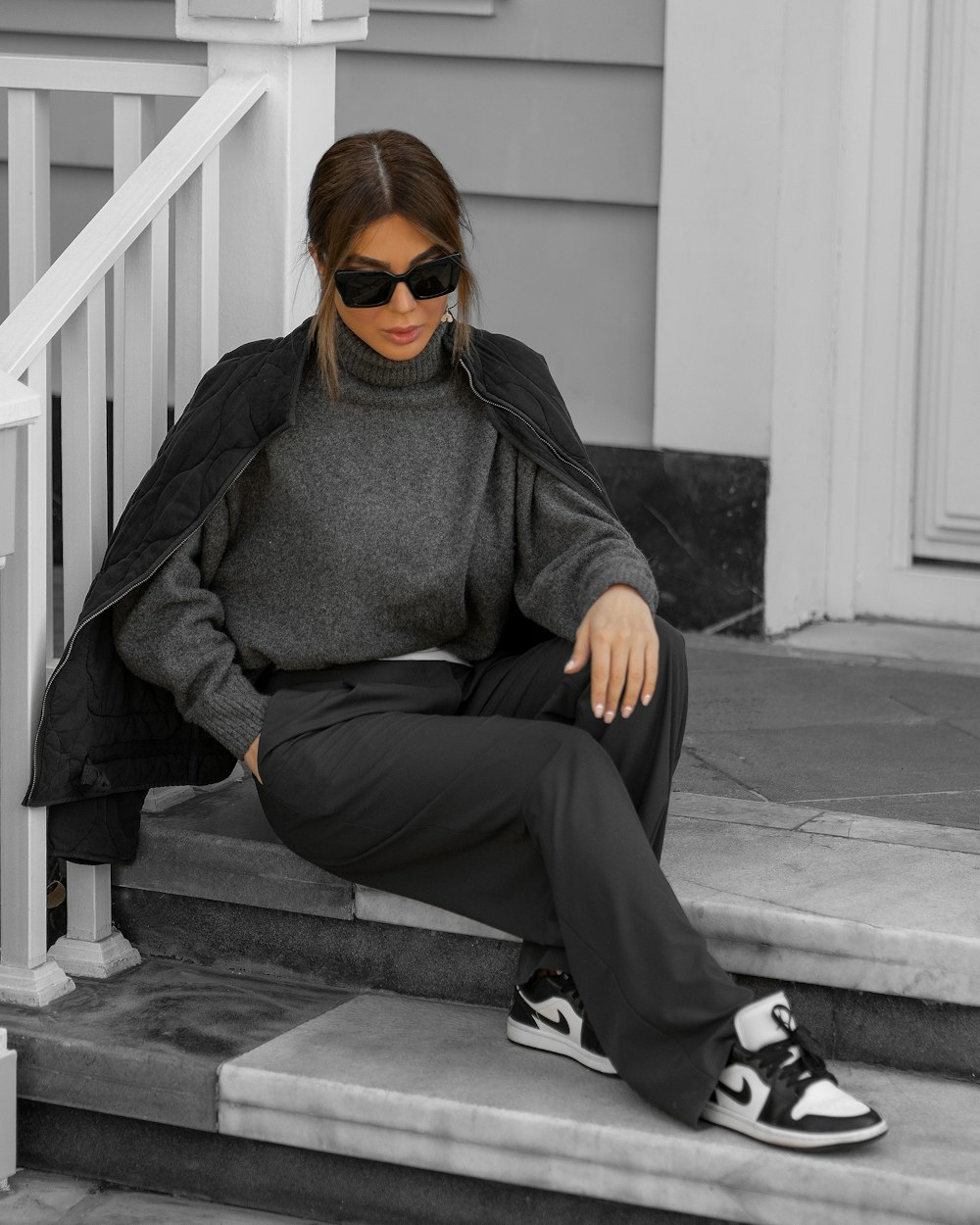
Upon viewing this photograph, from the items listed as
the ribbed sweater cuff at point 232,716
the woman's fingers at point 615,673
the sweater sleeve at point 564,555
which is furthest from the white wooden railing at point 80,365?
the woman's fingers at point 615,673

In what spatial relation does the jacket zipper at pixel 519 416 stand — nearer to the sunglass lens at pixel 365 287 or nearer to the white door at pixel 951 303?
the sunglass lens at pixel 365 287

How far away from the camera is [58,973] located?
266 cm

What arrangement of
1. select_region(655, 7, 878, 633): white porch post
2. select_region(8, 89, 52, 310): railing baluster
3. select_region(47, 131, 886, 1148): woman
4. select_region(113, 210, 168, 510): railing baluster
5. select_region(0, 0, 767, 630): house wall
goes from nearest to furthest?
select_region(47, 131, 886, 1148): woman, select_region(113, 210, 168, 510): railing baluster, select_region(8, 89, 52, 310): railing baluster, select_region(655, 7, 878, 633): white porch post, select_region(0, 0, 767, 630): house wall

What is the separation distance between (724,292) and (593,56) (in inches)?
21.9

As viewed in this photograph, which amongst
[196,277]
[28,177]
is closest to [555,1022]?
[196,277]

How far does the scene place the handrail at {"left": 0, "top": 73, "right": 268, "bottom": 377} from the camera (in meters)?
2.52

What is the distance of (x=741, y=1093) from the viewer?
219cm

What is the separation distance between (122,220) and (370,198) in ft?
1.42

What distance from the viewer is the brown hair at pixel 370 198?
2389 millimetres

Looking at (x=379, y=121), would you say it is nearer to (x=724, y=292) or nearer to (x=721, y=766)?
(x=724, y=292)

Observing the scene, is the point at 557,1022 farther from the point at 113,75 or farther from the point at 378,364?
the point at 113,75

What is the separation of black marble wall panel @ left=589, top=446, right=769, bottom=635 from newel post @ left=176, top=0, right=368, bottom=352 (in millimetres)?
1301

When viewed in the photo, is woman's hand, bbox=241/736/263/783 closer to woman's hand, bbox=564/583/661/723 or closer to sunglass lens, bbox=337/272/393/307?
woman's hand, bbox=564/583/661/723

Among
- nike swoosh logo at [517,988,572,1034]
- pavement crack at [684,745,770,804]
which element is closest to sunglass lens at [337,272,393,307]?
nike swoosh logo at [517,988,572,1034]
